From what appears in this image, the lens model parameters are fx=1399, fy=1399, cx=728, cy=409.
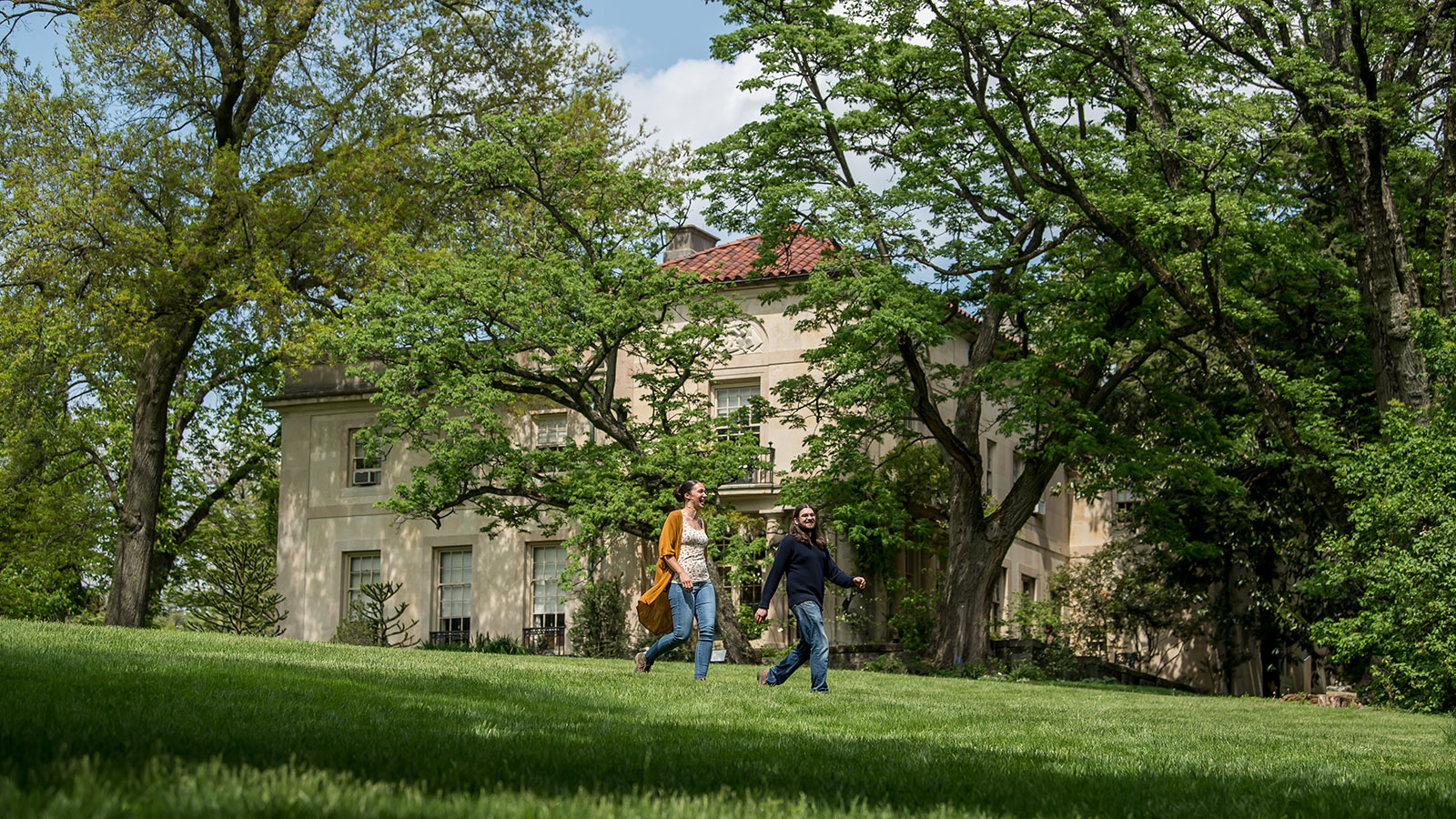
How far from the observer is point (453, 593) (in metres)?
37.3

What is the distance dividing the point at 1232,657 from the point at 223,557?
2810cm

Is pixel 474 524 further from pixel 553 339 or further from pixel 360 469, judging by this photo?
pixel 553 339

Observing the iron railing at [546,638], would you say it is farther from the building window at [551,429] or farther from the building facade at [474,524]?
the building window at [551,429]

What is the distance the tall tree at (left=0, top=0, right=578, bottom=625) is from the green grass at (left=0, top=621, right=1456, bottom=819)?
16704mm

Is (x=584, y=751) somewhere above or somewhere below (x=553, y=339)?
below

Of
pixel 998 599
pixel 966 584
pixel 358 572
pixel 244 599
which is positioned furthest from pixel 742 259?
pixel 244 599

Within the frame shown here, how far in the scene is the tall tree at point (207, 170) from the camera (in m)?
27.5

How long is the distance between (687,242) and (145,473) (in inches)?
646

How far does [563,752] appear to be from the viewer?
6.00 m

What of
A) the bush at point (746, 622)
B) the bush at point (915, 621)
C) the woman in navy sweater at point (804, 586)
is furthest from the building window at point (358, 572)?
the woman in navy sweater at point (804, 586)

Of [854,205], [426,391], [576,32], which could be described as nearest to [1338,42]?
[854,205]

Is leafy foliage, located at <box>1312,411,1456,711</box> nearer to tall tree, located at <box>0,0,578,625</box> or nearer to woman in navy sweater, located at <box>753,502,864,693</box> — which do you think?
woman in navy sweater, located at <box>753,502,864,693</box>

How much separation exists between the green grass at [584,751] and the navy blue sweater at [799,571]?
1.03 metres

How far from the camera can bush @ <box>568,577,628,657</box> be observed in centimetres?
3303
